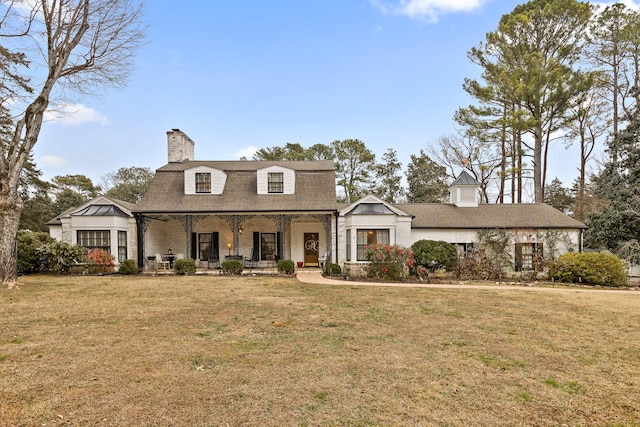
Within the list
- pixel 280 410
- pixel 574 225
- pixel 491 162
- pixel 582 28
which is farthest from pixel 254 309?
pixel 582 28

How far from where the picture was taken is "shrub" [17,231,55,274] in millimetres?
15633

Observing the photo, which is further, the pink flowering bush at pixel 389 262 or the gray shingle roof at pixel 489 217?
the gray shingle roof at pixel 489 217

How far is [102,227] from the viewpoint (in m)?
17.5

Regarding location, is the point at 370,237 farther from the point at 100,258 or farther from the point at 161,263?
the point at 100,258

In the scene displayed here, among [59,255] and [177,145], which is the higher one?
[177,145]

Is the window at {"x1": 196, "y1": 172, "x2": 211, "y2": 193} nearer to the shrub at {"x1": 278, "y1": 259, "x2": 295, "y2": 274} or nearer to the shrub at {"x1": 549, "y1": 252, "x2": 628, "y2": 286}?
the shrub at {"x1": 278, "y1": 259, "x2": 295, "y2": 274}

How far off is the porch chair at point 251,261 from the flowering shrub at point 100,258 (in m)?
6.32

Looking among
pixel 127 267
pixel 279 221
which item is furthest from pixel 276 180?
pixel 127 267

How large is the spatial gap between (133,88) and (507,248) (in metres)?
19.4

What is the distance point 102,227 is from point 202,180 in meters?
5.33

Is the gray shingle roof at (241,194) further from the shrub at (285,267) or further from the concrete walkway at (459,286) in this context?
the concrete walkway at (459,286)

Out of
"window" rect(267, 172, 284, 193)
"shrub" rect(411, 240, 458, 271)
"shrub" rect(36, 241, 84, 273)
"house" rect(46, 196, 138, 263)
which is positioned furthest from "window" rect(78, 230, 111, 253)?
"shrub" rect(411, 240, 458, 271)


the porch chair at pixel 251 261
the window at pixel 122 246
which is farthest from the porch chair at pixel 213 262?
the window at pixel 122 246

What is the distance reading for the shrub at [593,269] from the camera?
14.9 meters
